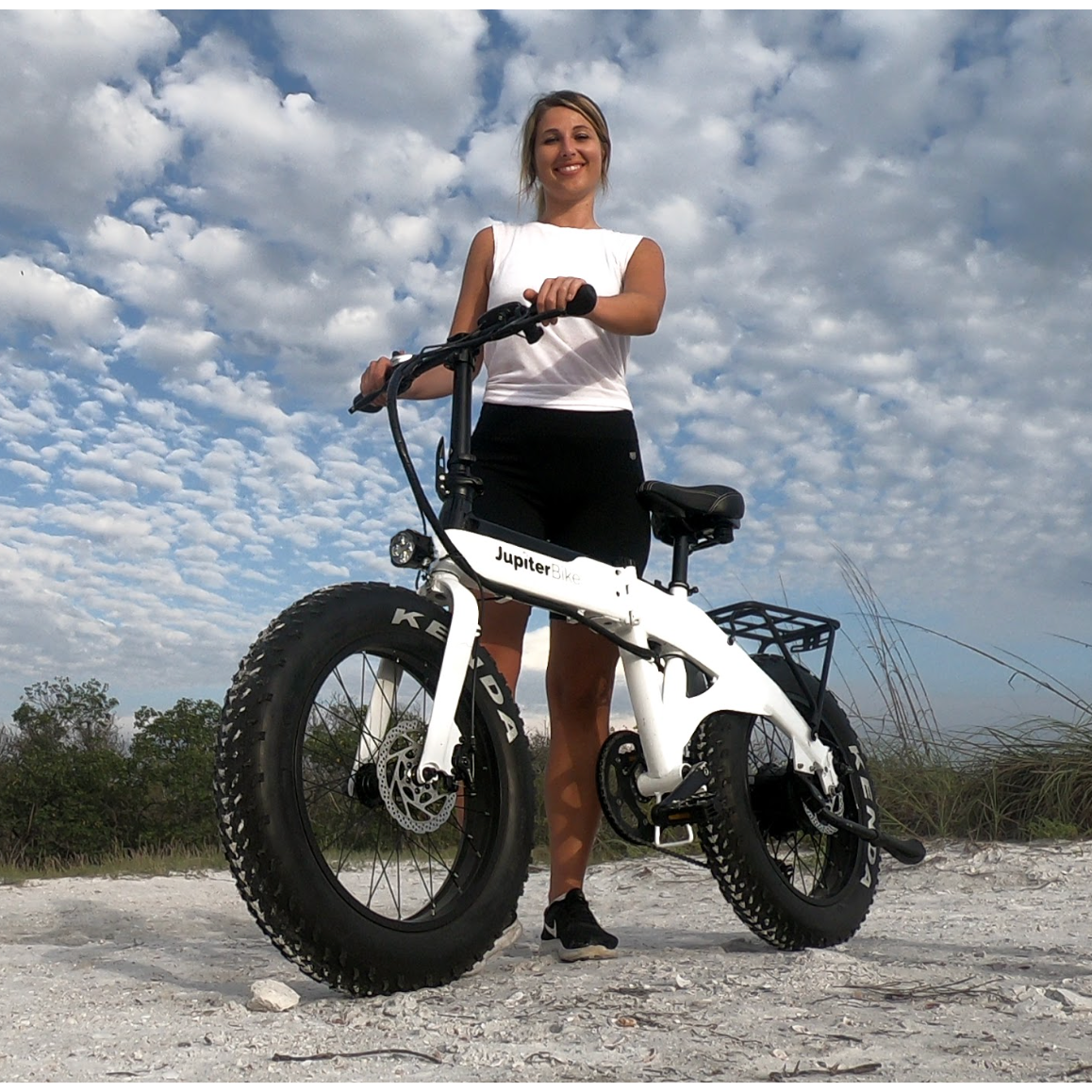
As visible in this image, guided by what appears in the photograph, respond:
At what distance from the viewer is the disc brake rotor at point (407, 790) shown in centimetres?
244

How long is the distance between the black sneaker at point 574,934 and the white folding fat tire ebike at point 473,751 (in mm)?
258

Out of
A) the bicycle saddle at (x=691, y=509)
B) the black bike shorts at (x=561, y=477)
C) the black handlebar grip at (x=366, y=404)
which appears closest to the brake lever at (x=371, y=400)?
the black handlebar grip at (x=366, y=404)

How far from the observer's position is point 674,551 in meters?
3.35

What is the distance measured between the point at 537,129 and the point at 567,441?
1.03m

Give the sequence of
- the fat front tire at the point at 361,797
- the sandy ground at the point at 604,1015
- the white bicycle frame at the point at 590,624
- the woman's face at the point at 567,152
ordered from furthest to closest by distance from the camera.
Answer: the woman's face at the point at 567,152 < the white bicycle frame at the point at 590,624 < the fat front tire at the point at 361,797 < the sandy ground at the point at 604,1015

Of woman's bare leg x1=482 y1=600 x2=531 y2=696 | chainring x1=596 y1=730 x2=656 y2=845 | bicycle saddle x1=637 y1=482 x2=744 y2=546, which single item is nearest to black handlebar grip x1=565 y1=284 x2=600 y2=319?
bicycle saddle x1=637 y1=482 x2=744 y2=546

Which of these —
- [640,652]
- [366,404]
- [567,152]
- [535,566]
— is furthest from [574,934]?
[567,152]

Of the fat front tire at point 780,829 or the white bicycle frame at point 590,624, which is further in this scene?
the fat front tire at point 780,829

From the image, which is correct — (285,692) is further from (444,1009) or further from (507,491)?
(507,491)

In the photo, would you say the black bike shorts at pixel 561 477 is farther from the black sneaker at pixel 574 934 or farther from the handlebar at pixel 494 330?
the black sneaker at pixel 574 934

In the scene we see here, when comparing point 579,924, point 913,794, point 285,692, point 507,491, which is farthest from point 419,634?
point 913,794

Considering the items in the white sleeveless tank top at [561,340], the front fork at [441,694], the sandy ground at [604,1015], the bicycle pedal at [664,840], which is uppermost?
the white sleeveless tank top at [561,340]

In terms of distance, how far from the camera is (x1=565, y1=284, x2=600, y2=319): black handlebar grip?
2.58 meters

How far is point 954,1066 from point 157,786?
8.17 m
